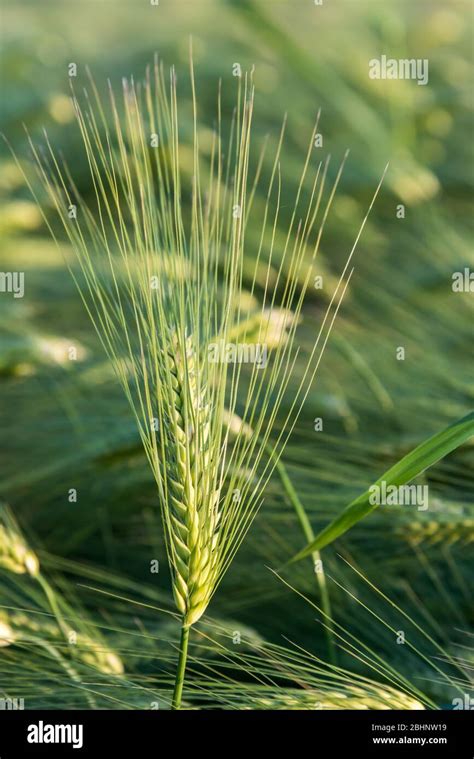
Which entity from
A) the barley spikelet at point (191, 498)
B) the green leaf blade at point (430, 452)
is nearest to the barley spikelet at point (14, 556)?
the barley spikelet at point (191, 498)

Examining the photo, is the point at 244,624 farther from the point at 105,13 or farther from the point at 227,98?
the point at 105,13

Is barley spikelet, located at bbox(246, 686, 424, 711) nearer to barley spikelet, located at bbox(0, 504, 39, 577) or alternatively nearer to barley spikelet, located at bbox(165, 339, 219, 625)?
barley spikelet, located at bbox(165, 339, 219, 625)

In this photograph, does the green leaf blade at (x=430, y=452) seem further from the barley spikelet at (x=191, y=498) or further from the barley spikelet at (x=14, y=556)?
the barley spikelet at (x=14, y=556)

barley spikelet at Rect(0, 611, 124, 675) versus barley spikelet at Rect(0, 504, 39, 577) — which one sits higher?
barley spikelet at Rect(0, 504, 39, 577)

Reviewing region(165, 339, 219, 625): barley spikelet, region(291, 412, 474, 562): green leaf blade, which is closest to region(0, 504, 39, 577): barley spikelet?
region(165, 339, 219, 625): barley spikelet

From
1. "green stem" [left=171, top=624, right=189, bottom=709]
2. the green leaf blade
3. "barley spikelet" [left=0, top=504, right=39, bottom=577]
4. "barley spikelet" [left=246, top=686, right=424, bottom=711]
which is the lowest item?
"barley spikelet" [left=246, top=686, right=424, bottom=711]

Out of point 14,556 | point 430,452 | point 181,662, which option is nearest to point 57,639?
point 14,556

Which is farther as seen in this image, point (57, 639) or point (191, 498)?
point (57, 639)

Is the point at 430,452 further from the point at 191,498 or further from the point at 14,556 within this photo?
the point at 14,556

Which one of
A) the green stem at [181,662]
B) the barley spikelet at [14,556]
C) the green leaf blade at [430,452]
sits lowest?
the green stem at [181,662]

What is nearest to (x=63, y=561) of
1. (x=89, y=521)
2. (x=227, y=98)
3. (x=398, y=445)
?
(x=89, y=521)

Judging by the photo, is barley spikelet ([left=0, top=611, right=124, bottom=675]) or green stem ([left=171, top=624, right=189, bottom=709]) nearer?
green stem ([left=171, top=624, right=189, bottom=709])
